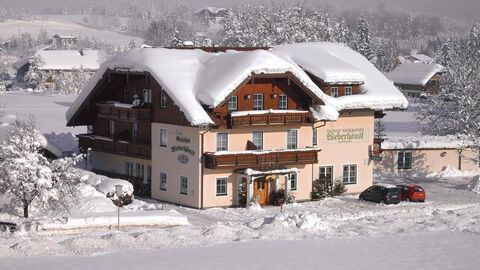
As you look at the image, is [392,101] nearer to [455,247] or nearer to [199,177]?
[199,177]

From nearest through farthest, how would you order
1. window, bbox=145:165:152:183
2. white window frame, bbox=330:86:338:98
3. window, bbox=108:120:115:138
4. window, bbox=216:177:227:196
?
window, bbox=216:177:227:196
window, bbox=145:165:152:183
white window frame, bbox=330:86:338:98
window, bbox=108:120:115:138

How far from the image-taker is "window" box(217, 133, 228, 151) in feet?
147

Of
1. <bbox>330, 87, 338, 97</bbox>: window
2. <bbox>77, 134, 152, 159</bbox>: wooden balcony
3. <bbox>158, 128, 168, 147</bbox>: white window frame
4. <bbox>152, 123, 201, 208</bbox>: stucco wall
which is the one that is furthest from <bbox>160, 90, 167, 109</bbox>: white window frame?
<bbox>330, 87, 338, 97</bbox>: window

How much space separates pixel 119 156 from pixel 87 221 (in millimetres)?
14976

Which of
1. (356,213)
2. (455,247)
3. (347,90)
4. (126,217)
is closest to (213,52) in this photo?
(347,90)

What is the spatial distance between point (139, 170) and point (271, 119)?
27.5 ft

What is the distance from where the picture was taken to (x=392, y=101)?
5056cm

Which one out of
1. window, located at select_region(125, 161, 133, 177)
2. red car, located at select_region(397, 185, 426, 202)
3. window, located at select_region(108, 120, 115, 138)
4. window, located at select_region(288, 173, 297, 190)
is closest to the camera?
red car, located at select_region(397, 185, 426, 202)

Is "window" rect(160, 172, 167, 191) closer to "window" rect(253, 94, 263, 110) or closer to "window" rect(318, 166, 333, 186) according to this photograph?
"window" rect(253, 94, 263, 110)

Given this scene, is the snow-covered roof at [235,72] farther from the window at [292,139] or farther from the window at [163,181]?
the window at [163,181]

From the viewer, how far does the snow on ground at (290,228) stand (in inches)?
1235

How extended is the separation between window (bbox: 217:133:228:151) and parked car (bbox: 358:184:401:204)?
27.7 ft

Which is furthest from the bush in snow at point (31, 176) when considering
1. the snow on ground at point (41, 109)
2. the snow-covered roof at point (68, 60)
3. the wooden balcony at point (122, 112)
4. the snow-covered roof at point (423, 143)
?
the snow-covered roof at point (68, 60)

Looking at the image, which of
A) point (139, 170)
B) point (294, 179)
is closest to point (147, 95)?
point (139, 170)
